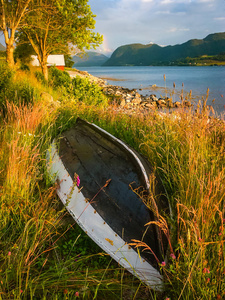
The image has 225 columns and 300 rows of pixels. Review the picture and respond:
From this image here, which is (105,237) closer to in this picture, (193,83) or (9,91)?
(9,91)

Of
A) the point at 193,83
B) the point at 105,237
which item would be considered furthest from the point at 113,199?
the point at 193,83

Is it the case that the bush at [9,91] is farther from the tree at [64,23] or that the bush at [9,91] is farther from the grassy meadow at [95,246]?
the tree at [64,23]

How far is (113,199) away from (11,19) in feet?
61.5

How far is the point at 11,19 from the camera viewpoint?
1730cm

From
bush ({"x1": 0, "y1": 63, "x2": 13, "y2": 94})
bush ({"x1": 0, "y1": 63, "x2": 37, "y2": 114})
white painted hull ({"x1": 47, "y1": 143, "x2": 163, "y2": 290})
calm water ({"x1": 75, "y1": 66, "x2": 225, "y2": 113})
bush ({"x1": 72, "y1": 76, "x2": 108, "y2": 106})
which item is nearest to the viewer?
white painted hull ({"x1": 47, "y1": 143, "x2": 163, "y2": 290})

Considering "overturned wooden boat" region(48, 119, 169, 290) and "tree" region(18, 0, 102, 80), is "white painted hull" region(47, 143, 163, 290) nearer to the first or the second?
"overturned wooden boat" region(48, 119, 169, 290)

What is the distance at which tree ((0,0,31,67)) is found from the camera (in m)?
15.8

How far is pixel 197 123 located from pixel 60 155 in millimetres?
2428

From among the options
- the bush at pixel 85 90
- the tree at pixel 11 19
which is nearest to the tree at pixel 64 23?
the tree at pixel 11 19

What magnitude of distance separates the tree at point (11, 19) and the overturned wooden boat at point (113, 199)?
13.6 meters

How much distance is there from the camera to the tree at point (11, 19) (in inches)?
622

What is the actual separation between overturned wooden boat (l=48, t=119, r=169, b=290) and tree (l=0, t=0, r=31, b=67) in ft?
44.8

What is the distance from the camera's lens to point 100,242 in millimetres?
2736

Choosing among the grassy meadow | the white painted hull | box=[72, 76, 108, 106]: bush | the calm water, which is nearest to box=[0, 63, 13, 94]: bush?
the grassy meadow
